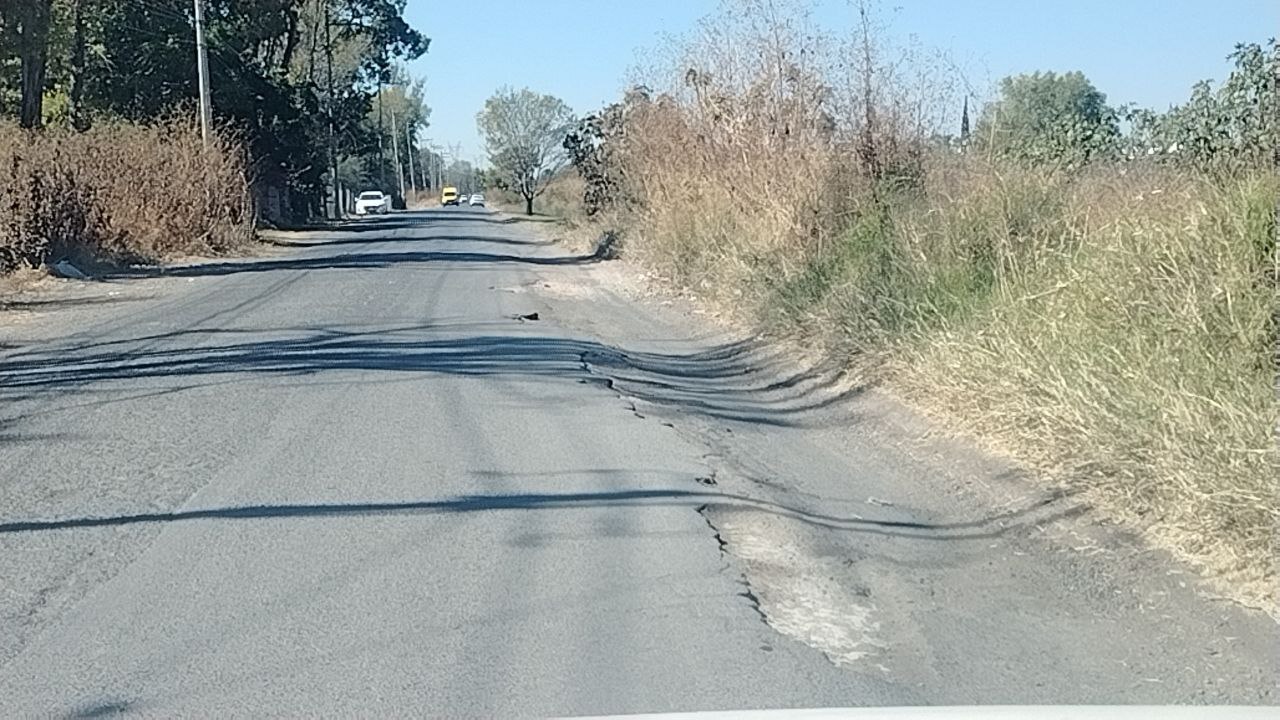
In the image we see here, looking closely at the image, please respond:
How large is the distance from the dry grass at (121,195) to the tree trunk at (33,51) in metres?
1.54

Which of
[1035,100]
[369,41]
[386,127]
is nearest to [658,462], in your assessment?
[1035,100]

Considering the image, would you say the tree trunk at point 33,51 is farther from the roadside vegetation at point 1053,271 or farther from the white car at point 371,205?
the white car at point 371,205

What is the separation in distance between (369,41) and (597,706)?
68.5m

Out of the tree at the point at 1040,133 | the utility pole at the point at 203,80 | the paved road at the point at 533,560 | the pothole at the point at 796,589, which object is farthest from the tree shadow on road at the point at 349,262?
the pothole at the point at 796,589

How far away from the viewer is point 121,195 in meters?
33.0

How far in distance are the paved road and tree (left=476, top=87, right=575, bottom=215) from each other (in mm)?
87004

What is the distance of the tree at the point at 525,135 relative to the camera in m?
99.1

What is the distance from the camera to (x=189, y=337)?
16.0 meters

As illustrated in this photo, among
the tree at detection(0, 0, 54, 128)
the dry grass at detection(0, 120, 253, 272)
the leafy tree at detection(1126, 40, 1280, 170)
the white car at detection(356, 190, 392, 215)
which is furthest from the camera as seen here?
the white car at detection(356, 190, 392, 215)

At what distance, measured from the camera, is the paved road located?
5359 mm

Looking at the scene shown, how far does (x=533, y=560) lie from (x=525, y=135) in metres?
95.0

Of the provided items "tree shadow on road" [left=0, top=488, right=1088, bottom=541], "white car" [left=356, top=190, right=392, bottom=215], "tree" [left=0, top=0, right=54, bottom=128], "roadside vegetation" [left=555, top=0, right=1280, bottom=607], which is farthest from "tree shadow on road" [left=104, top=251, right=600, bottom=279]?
"white car" [left=356, top=190, right=392, bottom=215]

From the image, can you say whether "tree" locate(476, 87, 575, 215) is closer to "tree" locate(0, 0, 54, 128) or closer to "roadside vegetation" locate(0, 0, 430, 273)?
"roadside vegetation" locate(0, 0, 430, 273)

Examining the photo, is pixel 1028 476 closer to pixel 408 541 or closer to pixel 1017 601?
pixel 1017 601
